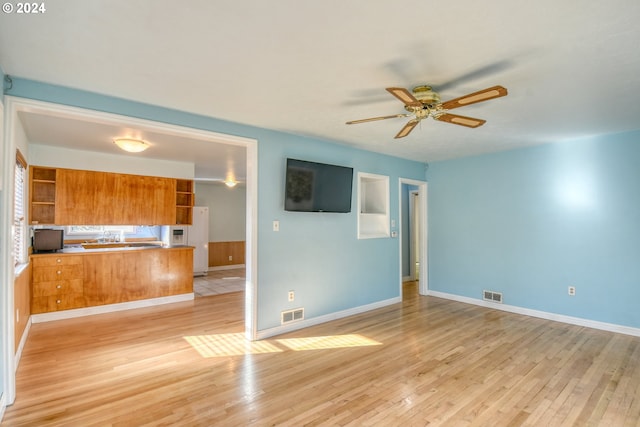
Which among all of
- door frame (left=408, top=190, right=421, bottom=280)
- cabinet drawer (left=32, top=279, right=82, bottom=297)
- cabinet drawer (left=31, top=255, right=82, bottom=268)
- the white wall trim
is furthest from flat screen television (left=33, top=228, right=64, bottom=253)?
door frame (left=408, top=190, right=421, bottom=280)

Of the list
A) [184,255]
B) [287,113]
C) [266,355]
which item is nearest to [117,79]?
[287,113]

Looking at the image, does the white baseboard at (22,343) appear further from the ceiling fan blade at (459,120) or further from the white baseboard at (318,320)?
the ceiling fan blade at (459,120)

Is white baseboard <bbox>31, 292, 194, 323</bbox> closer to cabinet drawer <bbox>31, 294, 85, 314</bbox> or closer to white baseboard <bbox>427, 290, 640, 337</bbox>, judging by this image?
cabinet drawer <bbox>31, 294, 85, 314</bbox>

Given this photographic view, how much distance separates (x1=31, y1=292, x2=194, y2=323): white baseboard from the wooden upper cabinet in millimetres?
1320

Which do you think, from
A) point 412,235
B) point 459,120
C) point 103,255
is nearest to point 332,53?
point 459,120

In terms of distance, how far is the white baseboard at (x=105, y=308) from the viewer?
443cm

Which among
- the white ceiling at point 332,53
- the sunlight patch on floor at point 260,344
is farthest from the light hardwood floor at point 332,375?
the white ceiling at point 332,53

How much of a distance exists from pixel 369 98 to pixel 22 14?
2.35m

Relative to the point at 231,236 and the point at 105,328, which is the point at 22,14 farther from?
the point at 231,236

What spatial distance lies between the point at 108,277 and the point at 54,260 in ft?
2.37

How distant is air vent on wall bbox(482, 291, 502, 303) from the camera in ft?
16.5

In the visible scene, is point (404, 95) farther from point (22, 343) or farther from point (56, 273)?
point (56, 273)

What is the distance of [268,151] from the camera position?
388 centimetres

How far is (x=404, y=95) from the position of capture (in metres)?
2.24
